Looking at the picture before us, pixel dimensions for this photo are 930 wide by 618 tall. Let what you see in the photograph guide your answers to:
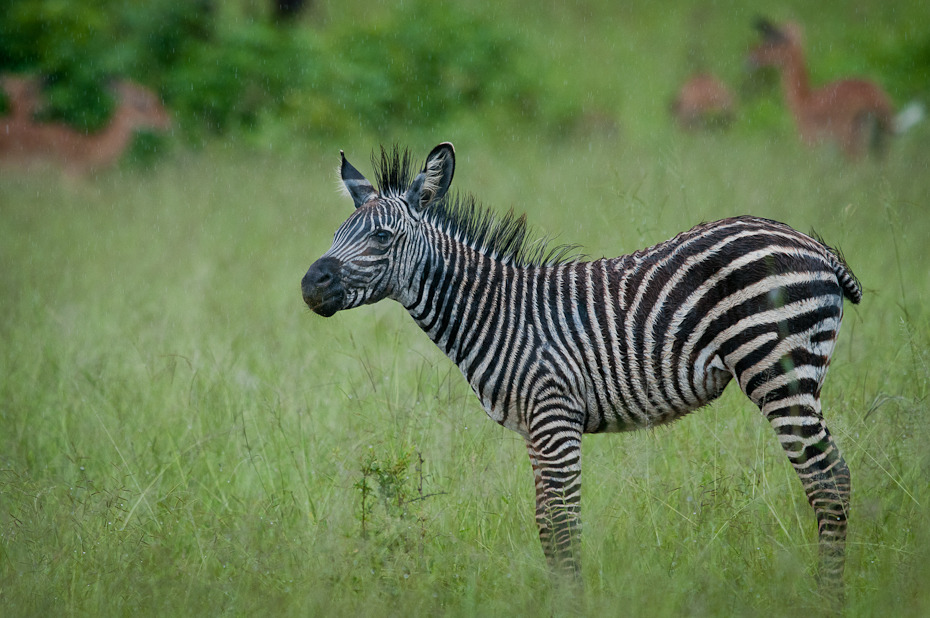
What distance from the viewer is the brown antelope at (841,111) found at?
13.0m

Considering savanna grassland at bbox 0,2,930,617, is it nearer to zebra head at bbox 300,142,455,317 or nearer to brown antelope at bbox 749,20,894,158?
brown antelope at bbox 749,20,894,158

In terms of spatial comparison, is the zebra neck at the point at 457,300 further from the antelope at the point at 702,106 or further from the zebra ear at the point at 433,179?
the antelope at the point at 702,106

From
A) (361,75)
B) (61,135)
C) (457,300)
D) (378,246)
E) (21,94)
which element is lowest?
Result: (457,300)

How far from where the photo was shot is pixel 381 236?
4.76 meters

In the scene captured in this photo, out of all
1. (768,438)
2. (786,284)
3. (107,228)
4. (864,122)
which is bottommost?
(768,438)

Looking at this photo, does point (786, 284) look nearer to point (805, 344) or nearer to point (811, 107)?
point (805, 344)

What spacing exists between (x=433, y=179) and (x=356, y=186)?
470 mm

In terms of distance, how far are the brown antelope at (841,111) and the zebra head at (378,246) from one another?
9.87 meters

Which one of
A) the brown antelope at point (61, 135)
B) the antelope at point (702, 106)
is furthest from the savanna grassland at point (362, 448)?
the antelope at point (702, 106)

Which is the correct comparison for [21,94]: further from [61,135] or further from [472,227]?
[472,227]

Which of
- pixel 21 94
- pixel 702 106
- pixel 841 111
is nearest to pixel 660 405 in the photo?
pixel 841 111

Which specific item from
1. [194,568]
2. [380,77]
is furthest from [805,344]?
[380,77]

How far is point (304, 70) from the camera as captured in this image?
1553cm

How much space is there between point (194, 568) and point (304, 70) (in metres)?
12.0
